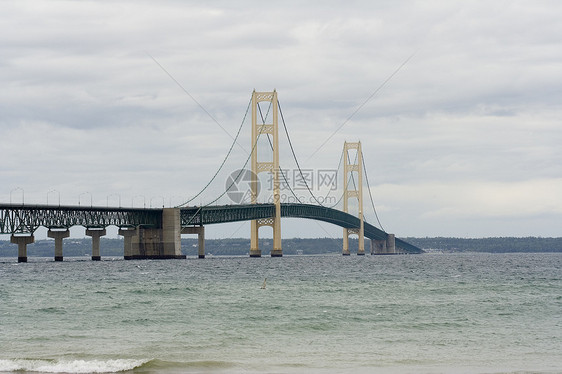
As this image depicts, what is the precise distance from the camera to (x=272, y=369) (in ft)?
70.6

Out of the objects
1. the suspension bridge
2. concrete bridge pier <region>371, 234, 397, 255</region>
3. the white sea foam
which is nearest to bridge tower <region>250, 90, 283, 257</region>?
the suspension bridge

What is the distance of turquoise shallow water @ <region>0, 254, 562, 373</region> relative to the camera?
2238 cm

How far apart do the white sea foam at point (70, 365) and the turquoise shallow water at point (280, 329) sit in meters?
0.05

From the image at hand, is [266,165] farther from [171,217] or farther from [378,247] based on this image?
[378,247]

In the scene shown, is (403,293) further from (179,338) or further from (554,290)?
(179,338)

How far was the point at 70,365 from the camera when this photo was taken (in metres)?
21.9

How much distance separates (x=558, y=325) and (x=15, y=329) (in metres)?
→ 18.5

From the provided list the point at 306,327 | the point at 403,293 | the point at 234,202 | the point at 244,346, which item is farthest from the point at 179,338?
the point at 234,202

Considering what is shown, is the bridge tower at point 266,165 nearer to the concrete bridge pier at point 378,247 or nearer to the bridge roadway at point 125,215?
the bridge roadway at point 125,215

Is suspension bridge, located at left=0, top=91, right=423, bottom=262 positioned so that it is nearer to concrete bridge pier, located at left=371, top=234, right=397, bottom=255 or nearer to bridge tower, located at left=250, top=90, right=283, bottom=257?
bridge tower, located at left=250, top=90, right=283, bottom=257

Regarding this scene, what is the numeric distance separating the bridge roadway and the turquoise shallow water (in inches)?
1874

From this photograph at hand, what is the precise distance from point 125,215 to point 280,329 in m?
81.2

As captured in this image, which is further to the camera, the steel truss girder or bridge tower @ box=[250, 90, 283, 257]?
bridge tower @ box=[250, 90, 283, 257]

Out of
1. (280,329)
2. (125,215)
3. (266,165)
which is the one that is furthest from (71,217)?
(280,329)
